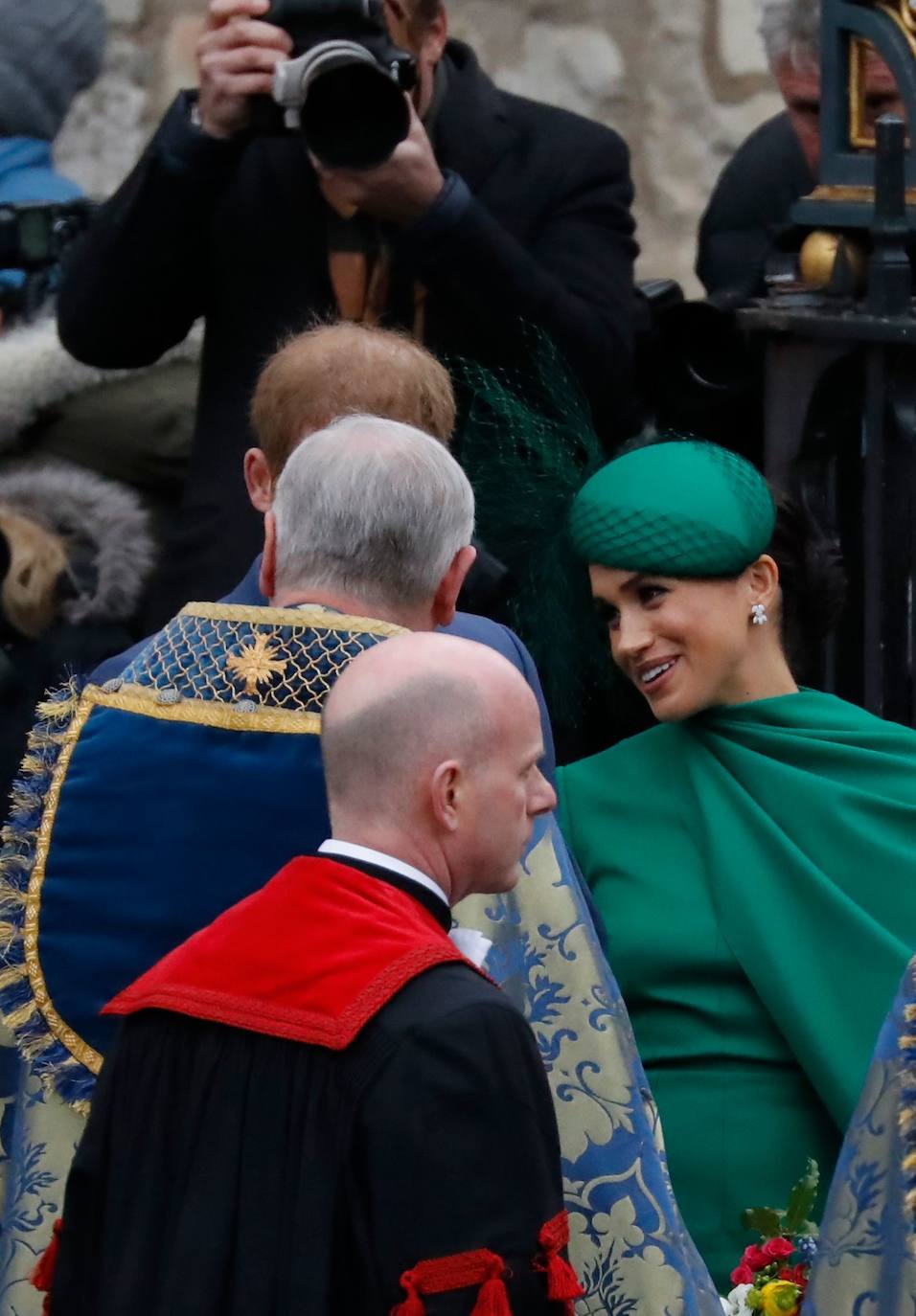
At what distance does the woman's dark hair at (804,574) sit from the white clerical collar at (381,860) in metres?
1.22

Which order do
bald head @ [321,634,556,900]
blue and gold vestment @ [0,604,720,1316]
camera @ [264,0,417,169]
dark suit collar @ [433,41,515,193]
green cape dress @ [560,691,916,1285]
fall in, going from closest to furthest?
bald head @ [321,634,556,900]
blue and gold vestment @ [0,604,720,1316]
green cape dress @ [560,691,916,1285]
camera @ [264,0,417,169]
dark suit collar @ [433,41,515,193]

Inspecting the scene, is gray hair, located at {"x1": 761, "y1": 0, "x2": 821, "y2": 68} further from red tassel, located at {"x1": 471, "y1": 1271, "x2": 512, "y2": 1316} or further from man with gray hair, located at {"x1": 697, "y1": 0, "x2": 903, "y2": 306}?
red tassel, located at {"x1": 471, "y1": 1271, "x2": 512, "y2": 1316}

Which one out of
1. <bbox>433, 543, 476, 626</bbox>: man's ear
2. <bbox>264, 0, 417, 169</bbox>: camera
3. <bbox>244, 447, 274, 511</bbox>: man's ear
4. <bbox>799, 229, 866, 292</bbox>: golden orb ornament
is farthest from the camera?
<bbox>799, 229, 866, 292</bbox>: golden orb ornament

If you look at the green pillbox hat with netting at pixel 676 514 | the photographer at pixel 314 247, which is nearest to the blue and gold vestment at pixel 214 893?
the green pillbox hat with netting at pixel 676 514

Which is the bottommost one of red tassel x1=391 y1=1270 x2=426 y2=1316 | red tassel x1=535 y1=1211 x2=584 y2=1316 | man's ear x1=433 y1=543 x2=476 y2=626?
red tassel x1=535 y1=1211 x2=584 y2=1316

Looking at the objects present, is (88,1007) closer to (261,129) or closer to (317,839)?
(317,839)

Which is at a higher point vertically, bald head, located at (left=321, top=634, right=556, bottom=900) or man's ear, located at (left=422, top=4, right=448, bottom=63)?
man's ear, located at (left=422, top=4, right=448, bottom=63)

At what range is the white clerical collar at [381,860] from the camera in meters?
1.98

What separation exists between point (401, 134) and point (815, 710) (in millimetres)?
929

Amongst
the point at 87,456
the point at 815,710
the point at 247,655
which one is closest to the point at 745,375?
the point at 815,710

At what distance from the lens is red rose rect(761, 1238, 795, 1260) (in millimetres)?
2602

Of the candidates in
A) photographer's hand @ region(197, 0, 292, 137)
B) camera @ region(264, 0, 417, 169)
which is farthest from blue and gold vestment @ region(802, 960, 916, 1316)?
photographer's hand @ region(197, 0, 292, 137)

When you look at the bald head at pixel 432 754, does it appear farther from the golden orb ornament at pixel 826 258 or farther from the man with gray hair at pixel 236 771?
the golden orb ornament at pixel 826 258

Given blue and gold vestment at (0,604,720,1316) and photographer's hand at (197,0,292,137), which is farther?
photographer's hand at (197,0,292,137)
